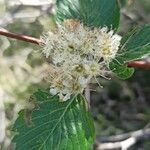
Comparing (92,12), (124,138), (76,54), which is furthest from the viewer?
(124,138)

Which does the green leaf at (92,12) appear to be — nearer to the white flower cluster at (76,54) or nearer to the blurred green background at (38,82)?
the white flower cluster at (76,54)

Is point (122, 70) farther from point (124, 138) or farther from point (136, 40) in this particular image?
point (124, 138)

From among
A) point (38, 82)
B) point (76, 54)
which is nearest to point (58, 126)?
point (76, 54)

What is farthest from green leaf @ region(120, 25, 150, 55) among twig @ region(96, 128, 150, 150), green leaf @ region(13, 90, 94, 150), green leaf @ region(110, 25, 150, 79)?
twig @ region(96, 128, 150, 150)

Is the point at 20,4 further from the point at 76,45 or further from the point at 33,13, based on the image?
the point at 76,45

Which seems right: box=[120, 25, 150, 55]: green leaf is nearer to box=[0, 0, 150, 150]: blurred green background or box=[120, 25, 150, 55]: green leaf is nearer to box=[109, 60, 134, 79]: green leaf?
box=[109, 60, 134, 79]: green leaf
